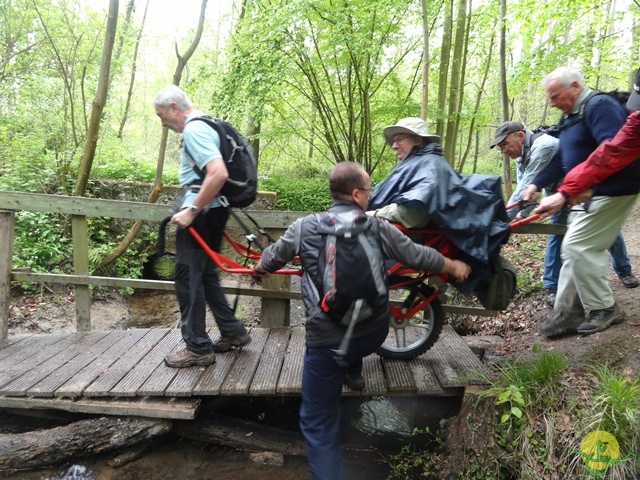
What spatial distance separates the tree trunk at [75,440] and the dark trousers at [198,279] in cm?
66

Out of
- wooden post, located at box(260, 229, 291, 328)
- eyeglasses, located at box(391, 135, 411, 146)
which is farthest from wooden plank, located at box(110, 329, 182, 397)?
eyeglasses, located at box(391, 135, 411, 146)

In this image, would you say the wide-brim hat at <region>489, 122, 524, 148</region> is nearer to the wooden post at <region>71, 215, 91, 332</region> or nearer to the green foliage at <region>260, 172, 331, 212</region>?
the wooden post at <region>71, 215, 91, 332</region>

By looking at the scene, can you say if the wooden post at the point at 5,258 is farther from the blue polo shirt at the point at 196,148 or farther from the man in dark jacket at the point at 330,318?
the man in dark jacket at the point at 330,318

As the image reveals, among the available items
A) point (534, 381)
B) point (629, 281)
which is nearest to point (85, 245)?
point (534, 381)

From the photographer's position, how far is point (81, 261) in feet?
13.3

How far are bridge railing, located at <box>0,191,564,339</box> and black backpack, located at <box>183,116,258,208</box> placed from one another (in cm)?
71

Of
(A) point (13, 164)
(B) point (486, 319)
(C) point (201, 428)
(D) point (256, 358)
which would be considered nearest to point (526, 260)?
(B) point (486, 319)

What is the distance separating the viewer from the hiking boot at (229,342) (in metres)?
3.60

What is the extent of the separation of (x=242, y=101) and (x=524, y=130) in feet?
20.1

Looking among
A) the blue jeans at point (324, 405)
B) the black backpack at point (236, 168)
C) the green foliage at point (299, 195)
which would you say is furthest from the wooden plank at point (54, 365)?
the green foliage at point (299, 195)

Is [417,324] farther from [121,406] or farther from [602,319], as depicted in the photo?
[121,406]

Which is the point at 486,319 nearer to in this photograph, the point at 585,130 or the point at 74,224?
the point at 585,130

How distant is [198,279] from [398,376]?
5.53ft

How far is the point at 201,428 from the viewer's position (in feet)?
10.5
